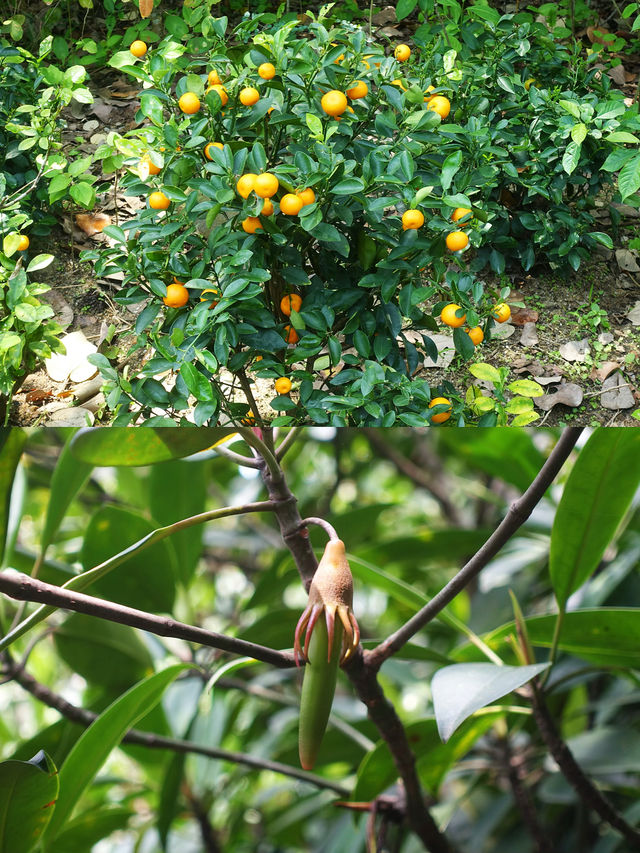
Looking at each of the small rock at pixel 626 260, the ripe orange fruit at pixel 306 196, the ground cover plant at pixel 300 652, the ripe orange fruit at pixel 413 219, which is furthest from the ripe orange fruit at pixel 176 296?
the small rock at pixel 626 260

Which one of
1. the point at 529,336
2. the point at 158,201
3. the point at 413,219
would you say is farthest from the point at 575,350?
the point at 158,201

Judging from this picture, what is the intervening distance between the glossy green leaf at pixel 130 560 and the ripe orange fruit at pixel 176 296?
0.71 m

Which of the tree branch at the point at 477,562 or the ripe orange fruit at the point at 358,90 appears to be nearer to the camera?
the tree branch at the point at 477,562

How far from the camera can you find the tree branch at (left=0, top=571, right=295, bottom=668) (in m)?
0.33

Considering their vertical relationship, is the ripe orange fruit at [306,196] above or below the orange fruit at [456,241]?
above

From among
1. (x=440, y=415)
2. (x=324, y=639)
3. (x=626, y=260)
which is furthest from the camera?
(x=626, y=260)

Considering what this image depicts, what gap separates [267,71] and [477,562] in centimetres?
88

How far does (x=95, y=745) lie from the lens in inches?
15.8

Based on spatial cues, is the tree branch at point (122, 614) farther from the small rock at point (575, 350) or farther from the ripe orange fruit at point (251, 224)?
the small rock at point (575, 350)

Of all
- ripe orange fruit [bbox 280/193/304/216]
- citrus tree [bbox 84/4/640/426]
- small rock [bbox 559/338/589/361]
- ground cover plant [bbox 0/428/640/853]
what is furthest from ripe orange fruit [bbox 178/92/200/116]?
small rock [bbox 559/338/589/361]

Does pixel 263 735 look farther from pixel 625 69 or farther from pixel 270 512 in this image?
pixel 625 69

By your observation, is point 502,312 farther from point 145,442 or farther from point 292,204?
point 145,442

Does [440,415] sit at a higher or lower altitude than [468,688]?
lower

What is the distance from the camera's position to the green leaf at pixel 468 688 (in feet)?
1.18
